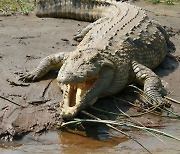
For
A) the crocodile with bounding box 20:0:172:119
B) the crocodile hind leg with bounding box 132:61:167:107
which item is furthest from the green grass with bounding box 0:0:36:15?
the crocodile hind leg with bounding box 132:61:167:107

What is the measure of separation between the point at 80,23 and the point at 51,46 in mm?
1703

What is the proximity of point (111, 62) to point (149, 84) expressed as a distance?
1.79 feet

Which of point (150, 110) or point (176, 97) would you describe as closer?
point (150, 110)

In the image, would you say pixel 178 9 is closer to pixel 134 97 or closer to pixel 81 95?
pixel 134 97

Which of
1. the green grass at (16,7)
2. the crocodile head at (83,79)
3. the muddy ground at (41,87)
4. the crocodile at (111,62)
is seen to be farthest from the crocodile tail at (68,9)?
the crocodile head at (83,79)

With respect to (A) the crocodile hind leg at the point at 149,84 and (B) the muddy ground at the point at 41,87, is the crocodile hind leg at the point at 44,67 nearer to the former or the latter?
(B) the muddy ground at the point at 41,87

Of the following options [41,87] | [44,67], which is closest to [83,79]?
[41,87]

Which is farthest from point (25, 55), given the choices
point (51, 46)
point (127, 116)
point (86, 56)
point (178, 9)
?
point (178, 9)

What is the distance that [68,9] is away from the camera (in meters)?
8.81

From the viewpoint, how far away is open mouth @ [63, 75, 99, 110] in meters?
4.90

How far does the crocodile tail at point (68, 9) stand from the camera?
28.6 ft

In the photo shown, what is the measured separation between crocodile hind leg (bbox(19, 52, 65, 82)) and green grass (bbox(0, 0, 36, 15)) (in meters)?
→ 3.20

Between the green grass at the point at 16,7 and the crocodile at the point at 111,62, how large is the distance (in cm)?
195

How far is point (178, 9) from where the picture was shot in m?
10.1
